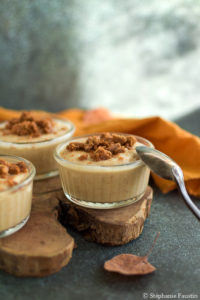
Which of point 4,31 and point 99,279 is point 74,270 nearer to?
point 99,279

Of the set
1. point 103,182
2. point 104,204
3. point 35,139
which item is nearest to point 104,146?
point 103,182

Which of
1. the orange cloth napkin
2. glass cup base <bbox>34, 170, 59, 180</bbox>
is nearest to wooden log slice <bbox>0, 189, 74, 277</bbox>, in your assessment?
glass cup base <bbox>34, 170, 59, 180</bbox>

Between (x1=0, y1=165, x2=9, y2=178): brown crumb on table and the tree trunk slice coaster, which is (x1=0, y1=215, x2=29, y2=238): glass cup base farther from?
(x1=0, y1=165, x2=9, y2=178): brown crumb on table

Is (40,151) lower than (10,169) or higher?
lower

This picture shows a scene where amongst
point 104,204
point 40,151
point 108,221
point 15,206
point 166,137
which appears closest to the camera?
point 15,206

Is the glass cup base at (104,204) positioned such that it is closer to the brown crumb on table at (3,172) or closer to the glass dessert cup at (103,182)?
the glass dessert cup at (103,182)

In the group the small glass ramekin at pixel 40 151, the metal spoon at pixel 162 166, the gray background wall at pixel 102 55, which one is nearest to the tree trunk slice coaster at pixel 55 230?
Answer: the small glass ramekin at pixel 40 151

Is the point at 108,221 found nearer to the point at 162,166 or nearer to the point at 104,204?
the point at 104,204
